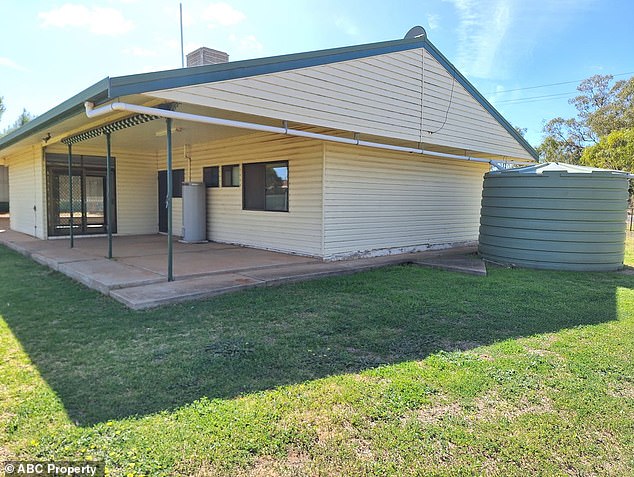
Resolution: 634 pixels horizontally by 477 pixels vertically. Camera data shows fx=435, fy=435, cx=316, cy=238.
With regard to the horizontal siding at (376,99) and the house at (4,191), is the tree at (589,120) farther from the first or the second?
the house at (4,191)

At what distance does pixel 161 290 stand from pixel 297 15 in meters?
8.56

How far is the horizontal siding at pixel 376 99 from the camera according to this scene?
5.76 meters

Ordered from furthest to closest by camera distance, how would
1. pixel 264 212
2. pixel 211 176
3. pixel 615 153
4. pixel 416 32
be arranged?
pixel 615 153 → pixel 211 176 → pixel 264 212 → pixel 416 32

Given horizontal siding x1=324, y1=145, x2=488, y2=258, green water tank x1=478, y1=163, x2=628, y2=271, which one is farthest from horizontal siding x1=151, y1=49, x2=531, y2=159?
green water tank x1=478, y1=163, x2=628, y2=271

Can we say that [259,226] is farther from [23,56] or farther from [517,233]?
[23,56]

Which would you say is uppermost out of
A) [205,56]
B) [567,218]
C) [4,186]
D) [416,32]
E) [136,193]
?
[416,32]

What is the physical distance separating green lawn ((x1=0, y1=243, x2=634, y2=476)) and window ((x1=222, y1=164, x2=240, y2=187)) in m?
4.96

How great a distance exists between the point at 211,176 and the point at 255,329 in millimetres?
7065

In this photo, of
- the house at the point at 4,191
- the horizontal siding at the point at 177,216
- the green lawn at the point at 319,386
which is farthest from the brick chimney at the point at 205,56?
the house at the point at 4,191

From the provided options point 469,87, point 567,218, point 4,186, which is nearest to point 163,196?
point 469,87

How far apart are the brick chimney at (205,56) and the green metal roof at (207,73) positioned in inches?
106

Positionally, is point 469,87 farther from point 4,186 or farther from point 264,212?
point 4,186

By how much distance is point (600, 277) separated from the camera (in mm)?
7406

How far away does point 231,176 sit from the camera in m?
10.1
